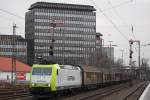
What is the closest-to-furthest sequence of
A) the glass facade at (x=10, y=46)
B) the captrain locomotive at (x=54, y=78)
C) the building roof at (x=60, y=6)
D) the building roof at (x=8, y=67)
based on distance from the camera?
1. the captrain locomotive at (x=54, y=78)
2. the building roof at (x=8, y=67)
3. the glass facade at (x=10, y=46)
4. the building roof at (x=60, y=6)

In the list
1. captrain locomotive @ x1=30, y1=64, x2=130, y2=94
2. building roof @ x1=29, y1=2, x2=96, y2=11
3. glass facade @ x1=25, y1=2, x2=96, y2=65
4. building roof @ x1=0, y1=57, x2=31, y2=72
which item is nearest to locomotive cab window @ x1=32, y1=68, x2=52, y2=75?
captrain locomotive @ x1=30, y1=64, x2=130, y2=94

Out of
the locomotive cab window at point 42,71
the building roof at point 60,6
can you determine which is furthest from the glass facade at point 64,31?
the locomotive cab window at point 42,71

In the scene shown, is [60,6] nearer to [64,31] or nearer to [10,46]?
[64,31]

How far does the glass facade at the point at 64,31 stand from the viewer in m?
148

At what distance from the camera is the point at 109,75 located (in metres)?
75.0

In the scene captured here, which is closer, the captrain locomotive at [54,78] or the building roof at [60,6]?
the captrain locomotive at [54,78]

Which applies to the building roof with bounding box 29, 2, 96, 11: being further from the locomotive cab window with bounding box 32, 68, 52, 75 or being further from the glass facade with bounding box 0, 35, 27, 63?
the locomotive cab window with bounding box 32, 68, 52, 75

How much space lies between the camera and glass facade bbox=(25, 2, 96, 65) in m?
148

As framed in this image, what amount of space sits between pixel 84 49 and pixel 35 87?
429 feet

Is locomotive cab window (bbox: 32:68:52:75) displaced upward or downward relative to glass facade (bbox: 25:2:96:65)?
downward

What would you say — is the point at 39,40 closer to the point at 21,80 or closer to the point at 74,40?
the point at 74,40

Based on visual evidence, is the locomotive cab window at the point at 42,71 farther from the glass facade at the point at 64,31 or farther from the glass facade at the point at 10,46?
the glass facade at the point at 64,31

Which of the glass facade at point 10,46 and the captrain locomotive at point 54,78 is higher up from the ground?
the glass facade at point 10,46

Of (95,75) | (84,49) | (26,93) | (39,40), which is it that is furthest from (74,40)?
(26,93)
